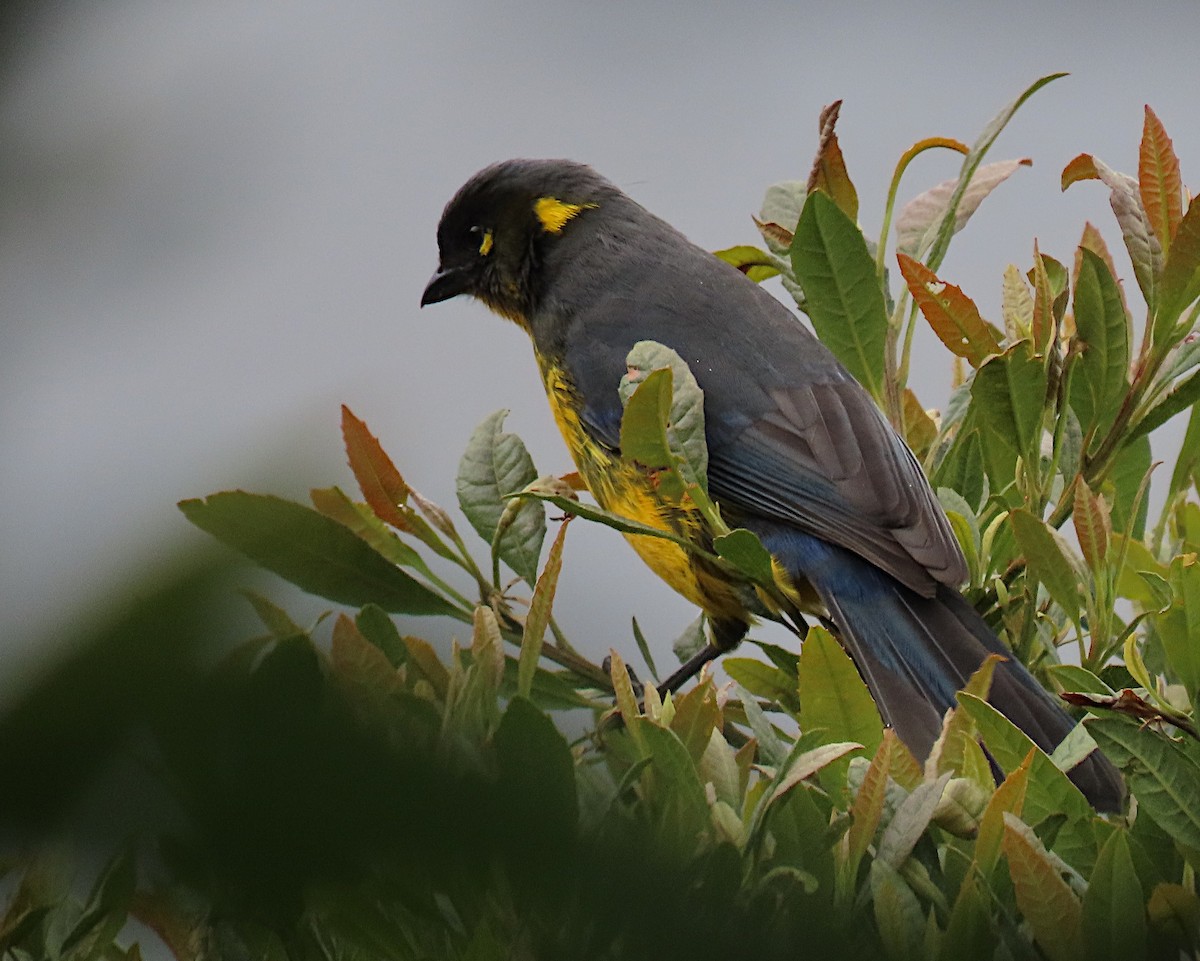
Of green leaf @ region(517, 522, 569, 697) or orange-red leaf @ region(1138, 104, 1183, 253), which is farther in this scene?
orange-red leaf @ region(1138, 104, 1183, 253)

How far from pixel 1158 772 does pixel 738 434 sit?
171 cm

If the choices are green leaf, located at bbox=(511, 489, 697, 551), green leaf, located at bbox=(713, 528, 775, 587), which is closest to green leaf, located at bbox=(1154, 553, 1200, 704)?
green leaf, located at bbox=(713, 528, 775, 587)

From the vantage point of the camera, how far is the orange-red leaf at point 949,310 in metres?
1.80

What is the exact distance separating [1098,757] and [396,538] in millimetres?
893

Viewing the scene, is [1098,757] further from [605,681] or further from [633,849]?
[633,849]

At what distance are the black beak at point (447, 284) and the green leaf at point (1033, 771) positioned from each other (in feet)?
9.34

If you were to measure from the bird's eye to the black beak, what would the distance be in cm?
8

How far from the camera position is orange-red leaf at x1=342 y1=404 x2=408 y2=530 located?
172cm

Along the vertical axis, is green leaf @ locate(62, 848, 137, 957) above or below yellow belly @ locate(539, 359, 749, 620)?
above

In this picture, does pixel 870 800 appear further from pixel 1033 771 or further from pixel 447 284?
pixel 447 284

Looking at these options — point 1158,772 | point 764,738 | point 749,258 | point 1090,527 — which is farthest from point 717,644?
point 1158,772

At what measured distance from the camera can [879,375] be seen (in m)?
2.01

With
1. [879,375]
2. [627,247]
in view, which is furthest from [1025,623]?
[627,247]

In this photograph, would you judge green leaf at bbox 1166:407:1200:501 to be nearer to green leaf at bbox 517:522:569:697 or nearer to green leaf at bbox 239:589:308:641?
green leaf at bbox 517:522:569:697
